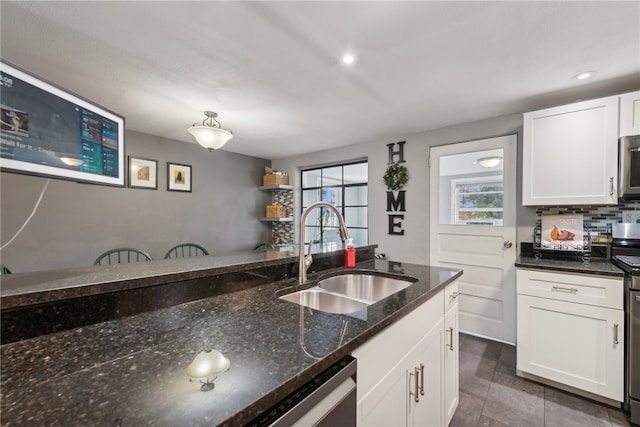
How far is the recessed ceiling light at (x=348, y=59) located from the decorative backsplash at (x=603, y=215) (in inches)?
90.9

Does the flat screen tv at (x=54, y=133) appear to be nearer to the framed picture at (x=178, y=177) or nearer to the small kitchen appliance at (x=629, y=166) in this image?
the framed picture at (x=178, y=177)

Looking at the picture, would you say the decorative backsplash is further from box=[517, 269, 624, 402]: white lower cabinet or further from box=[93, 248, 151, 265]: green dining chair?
box=[93, 248, 151, 265]: green dining chair

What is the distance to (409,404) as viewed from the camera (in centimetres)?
110

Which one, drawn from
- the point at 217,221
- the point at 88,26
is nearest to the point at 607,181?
the point at 88,26

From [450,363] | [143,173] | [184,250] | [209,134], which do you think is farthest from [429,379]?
[143,173]

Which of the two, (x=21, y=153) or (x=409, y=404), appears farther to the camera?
(x=409, y=404)

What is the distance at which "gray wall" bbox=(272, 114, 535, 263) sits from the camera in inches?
105

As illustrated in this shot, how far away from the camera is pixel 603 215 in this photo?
2.25 meters

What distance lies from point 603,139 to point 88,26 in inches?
139

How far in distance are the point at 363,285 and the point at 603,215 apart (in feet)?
7.36

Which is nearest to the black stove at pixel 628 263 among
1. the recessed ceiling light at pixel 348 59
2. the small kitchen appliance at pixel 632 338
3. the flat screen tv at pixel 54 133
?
the small kitchen appliance at pixel 632 338

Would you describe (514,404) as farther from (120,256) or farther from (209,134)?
(120,256)

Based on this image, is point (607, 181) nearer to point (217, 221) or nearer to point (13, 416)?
point (13, 416)

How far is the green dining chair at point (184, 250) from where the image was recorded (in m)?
3.53
